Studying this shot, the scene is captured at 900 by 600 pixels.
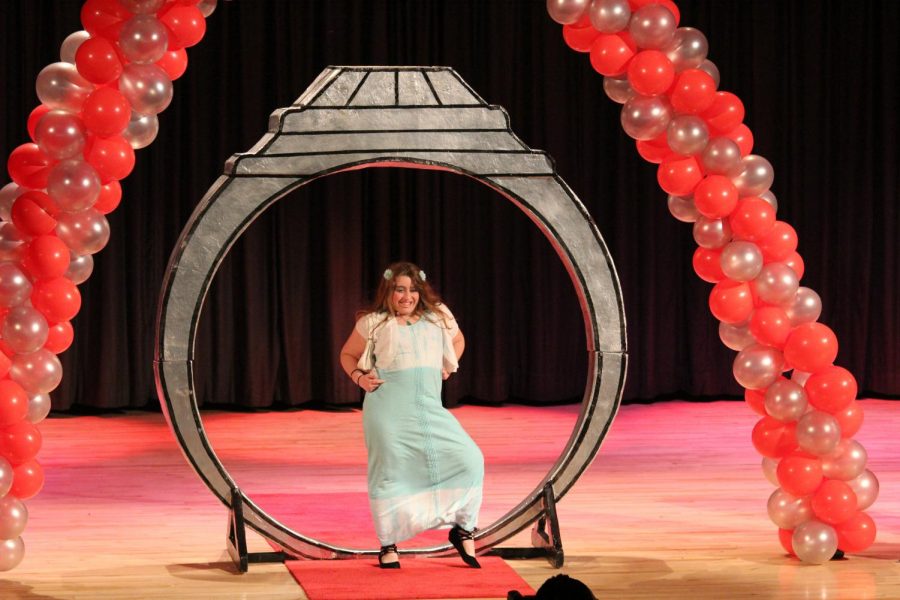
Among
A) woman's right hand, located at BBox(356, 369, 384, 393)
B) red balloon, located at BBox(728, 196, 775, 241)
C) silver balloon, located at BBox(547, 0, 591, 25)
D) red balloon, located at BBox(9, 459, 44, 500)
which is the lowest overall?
red balloon, located at BBox(9, 459, 44, 500)

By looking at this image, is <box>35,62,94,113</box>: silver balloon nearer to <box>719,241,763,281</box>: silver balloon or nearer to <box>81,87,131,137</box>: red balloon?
<box>81,87,131,137</box>: red balloon

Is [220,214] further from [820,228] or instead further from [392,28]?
[820,228]

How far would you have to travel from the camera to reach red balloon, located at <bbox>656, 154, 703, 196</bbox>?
19.1 feet

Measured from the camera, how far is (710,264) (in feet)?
19.6

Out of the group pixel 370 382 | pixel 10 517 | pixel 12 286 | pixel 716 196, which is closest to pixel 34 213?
pixel 12 286

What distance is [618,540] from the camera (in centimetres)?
640

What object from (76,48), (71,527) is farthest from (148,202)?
(76,48)

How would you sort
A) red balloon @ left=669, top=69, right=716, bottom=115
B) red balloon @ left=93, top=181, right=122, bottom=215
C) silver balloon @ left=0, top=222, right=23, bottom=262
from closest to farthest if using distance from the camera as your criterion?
silver balloon @ left=0, top=222, right=23, bottom=262 → red balloon @ left=93, top=181, right=122, bottom=215 → red balloon @ left=669, top=69, right=716, bottom=115

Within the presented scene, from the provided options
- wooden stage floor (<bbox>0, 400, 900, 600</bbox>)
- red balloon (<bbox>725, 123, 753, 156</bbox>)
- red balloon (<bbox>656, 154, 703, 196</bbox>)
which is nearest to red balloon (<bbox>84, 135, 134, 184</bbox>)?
wooden stage floor (<bbox>0, 400, 900, 600</bbox>)

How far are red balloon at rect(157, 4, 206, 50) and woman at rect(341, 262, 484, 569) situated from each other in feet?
4.26

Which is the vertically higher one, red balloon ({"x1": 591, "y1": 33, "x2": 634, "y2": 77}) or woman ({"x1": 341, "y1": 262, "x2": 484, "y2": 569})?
red balloon ({"x1": 591, "y1": 33, "x2": 634, "y2": 77})

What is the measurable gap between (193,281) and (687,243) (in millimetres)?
6305

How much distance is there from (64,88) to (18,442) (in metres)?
1.43

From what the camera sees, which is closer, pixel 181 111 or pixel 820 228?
pixel 181 111
